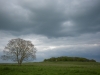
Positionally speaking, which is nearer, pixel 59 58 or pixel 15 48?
pixel 15 48

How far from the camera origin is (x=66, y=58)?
114m

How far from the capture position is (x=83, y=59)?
366ft

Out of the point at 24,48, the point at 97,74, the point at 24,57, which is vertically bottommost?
the point at 97,74

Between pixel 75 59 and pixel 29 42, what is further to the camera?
pixel 75 59

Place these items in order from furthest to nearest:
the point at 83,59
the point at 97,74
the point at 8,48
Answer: the point at 83,59, the point at 8,48, the point at 97,74

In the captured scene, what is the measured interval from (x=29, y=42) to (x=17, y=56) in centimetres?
889

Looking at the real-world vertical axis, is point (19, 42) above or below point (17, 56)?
above

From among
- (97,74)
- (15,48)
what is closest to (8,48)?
(15,48)

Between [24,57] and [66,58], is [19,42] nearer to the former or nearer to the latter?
[24,57]

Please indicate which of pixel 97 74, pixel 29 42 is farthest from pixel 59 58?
pixel 97 74

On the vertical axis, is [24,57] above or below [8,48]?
below

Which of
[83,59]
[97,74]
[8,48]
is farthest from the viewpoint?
[83,59]

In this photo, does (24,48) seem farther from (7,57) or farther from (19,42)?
(7,57)

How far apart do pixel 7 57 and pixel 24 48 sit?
9.12 metres
